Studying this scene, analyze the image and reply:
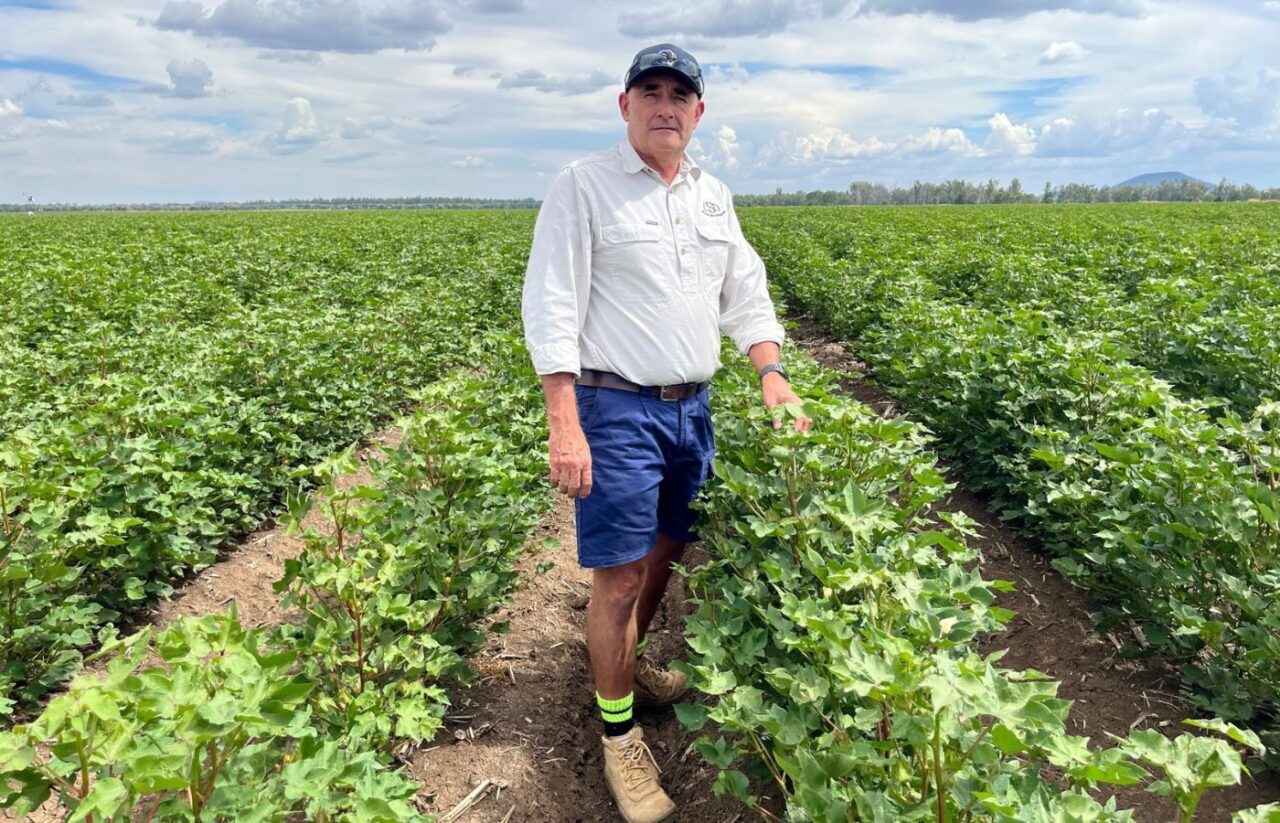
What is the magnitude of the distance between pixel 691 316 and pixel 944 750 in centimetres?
160

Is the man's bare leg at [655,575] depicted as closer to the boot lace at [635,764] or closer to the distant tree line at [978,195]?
the boot lace at [635,764]

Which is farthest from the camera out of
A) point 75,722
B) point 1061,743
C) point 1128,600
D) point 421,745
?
point 1128,600

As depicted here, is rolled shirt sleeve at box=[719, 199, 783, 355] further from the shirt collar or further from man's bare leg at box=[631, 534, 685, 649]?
man's bare leg at box=[631, 534, 685, 649]

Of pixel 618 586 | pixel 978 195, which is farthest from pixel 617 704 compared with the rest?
pixel 978 195


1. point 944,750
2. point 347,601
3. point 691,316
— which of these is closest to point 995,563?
point 691,316

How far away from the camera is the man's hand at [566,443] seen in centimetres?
249

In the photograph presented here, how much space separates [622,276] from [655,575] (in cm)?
129

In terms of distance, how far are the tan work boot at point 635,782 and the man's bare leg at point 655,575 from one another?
0.44 meters

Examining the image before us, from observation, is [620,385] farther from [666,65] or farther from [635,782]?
[635,782]

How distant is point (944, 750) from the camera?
1.65 metres

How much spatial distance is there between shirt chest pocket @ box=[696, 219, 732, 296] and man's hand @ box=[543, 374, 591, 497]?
2.31 ft

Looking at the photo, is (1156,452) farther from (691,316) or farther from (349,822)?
(349,822)

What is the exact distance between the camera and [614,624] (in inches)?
111

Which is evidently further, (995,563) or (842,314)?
(842,314)
